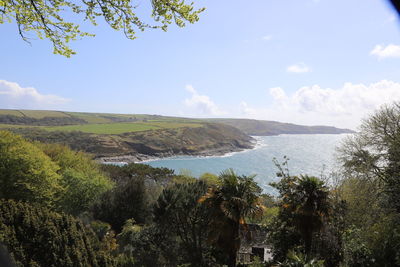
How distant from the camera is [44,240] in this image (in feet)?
43.1

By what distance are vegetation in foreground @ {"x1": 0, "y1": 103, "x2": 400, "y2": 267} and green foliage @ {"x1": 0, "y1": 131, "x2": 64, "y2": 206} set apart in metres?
0.07

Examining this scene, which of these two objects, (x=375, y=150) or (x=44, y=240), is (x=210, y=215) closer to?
(x=44, y=240)

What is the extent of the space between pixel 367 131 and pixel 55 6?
20844 mm

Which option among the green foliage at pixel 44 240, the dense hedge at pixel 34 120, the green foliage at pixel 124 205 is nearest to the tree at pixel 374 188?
the green foliage at pixel 44 240

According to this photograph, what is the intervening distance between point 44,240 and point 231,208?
8195 mm

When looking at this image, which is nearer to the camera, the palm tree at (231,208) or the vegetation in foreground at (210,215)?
the palm tree at (231,208)

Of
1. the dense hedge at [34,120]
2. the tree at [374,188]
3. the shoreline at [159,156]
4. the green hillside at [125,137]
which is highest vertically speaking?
the tree at [374,188]

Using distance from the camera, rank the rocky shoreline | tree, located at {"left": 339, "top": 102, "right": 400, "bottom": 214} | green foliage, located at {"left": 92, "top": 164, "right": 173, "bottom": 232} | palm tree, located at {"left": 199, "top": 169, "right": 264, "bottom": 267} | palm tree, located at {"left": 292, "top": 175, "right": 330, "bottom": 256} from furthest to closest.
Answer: the rocky shoreline, green foliage, located at {"left": 92, "top": 164, "right": 173, "bottom": 232}, tree, located at {"left": 339, "top": 102, "right": 400, "bottom": 214}, palm tree, located at {"left": 292, "top": 175, "right": 330, "bottom": 256}, palm tree, located at {"left": 199, "top": 169, "right": 264, "bottom": 267}

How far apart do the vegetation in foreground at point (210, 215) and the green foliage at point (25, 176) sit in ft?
0.24

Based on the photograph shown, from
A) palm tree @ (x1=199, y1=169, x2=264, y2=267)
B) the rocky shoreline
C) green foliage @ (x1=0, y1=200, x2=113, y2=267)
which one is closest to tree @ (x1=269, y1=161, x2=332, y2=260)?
palm tree @ (x1=199, y1=169, x2=264, y2=267)

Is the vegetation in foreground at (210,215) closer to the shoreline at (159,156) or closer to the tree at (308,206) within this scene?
the tree at (308,206)

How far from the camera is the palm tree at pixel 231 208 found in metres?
12.0

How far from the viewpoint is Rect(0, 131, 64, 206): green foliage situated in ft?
76.7

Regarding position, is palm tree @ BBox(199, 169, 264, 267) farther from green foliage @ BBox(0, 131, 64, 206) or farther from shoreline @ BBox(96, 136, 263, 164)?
shoreline @ BBox(96, 136, 263, 164)
